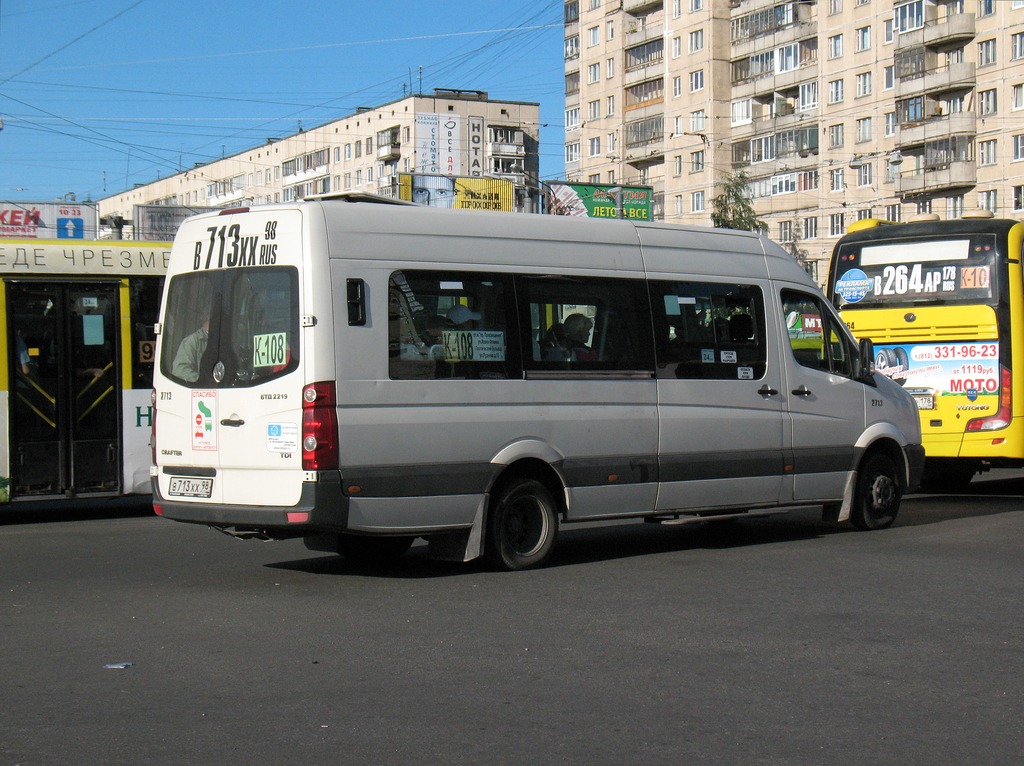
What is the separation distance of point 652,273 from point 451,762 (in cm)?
671

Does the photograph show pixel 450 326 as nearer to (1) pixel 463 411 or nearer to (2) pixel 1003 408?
(1) pixel 463 411

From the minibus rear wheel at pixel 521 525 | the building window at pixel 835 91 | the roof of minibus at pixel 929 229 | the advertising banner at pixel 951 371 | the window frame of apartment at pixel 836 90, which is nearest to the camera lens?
the minibus rear wheel at pixel 521 525

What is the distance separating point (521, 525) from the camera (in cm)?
1060

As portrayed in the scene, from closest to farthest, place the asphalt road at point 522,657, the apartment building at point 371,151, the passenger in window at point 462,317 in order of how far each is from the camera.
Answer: the asphalt road at point 522,657, the passenger in window at point 462,317, the apartment building at point 371,151

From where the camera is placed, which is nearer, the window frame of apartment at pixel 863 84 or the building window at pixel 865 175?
the building window at pixel 865 175

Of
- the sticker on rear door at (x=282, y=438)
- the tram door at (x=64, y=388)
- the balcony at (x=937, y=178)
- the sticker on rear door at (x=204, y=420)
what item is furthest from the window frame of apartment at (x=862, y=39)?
the sticker on rear door at (x=282, y=438)

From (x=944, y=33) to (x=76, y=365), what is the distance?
185 ft

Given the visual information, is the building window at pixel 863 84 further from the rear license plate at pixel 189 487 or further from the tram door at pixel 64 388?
the rear license plate at pixel 189 487

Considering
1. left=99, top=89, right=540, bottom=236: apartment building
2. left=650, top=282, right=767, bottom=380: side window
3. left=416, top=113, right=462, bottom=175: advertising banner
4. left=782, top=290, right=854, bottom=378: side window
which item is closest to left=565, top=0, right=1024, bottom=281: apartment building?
left=99, top=89, right=540, bottom=236: apartment building

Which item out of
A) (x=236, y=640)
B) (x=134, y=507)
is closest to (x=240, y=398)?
(x=236, y=640)

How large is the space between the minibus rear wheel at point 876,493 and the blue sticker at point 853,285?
4790mm

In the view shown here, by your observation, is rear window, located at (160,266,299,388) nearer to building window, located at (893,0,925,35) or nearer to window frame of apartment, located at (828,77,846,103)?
building window, located at (893,0,925,35)

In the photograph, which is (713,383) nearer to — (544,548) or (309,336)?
(544,548)

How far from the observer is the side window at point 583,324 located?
1058cm
